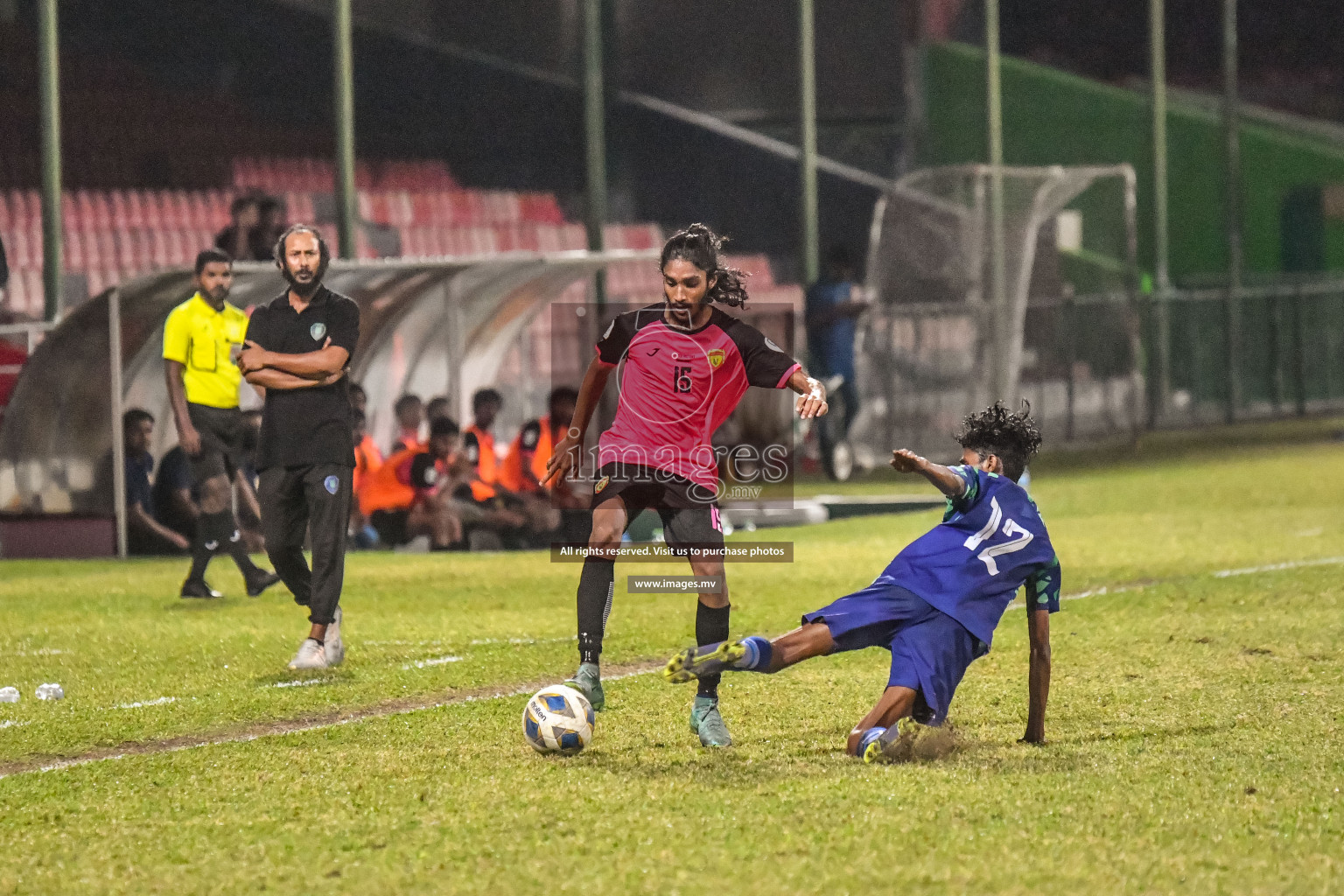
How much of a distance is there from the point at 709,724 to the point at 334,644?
2487 mm

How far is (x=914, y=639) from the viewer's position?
6098 mm

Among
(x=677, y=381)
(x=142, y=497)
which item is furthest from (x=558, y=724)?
(x=142, y=497)

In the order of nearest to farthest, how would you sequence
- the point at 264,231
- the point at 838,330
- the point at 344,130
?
1. the point at 264,231
2. the point at 344,130
3. the point at 838,330

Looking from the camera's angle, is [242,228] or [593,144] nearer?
[242,228]

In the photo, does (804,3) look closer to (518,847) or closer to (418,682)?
(418,682)

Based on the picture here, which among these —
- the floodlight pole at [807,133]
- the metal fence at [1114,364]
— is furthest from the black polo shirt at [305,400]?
the floodlight pole at [807,133]

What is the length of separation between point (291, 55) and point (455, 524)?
15.2 meters

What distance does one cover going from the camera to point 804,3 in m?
22.1

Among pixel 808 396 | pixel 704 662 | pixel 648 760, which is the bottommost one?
pixel 648 760

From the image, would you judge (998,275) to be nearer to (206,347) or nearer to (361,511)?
(361,511)

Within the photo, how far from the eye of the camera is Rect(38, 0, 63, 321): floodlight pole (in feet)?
49.8

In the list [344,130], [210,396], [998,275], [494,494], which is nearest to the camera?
[210,396]

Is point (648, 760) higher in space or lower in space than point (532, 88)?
lower

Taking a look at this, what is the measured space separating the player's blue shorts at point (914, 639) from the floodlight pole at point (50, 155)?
10.7 metres
